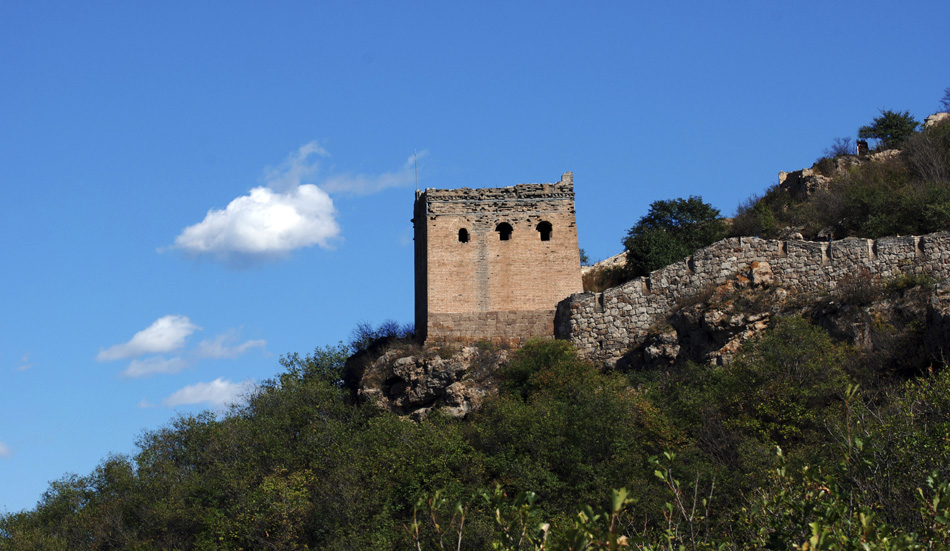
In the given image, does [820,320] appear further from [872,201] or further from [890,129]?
[890,129]

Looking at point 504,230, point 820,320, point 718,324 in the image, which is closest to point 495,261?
point 504,230

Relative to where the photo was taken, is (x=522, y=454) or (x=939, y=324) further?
(x=522, y=454)

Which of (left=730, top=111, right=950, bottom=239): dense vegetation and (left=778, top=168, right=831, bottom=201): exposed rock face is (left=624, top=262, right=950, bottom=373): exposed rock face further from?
(left=778, top=168, right=831, bottom=201): exposed rock face

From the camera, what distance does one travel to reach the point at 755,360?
87.1 feet

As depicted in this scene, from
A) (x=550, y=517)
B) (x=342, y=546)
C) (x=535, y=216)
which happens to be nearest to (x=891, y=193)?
(x=535, y=216)

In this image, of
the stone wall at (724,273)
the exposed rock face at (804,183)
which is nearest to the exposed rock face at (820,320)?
the stone wall at (724,273)

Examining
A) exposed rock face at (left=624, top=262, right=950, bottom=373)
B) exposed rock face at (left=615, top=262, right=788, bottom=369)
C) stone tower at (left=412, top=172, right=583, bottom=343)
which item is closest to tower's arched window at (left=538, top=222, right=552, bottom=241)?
stone tower at (left=412, top=172, right=583, bottom=343)

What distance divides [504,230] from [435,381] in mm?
5523

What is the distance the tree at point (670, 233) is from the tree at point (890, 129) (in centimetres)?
1076

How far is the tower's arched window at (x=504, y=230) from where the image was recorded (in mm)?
33000

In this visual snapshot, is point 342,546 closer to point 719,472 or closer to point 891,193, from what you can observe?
point 719,472

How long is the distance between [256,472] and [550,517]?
9664mm

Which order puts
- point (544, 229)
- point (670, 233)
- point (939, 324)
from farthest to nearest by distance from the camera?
point (670, 233) < point (544, 229) < point (939, 324)

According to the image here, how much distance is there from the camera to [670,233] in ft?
132
